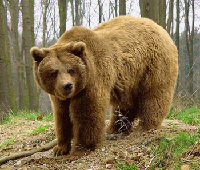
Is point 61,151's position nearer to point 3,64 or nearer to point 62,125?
point 62,125

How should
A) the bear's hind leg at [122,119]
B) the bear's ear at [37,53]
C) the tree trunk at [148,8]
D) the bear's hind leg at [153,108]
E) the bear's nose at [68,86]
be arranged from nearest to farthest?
the bear's nose at [68,86], the bear's ear at [37,53], the bear's hind leg at [153,108], the bear's hind leg at [122,119], the tree trunk at [148,8]

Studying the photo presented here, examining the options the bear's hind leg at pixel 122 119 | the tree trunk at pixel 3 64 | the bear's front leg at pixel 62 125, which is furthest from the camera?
the tree trunk at pixel 3 64

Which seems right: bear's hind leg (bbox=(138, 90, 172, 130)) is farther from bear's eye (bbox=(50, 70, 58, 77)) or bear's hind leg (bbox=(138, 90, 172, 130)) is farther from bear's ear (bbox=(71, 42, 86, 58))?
bear's eye (bbox=(50, 70, 58, 77))

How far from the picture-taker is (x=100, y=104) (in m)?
4.77

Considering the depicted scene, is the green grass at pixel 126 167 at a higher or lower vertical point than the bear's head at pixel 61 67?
lower

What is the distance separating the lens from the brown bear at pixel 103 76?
4.46m

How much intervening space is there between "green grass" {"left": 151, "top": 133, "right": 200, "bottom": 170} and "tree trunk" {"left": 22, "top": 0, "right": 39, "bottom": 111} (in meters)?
10.6

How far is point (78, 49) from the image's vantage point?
448cm

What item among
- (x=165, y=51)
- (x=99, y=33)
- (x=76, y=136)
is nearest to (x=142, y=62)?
(x=165, y=51)

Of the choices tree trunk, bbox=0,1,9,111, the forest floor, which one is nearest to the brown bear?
the forest floor

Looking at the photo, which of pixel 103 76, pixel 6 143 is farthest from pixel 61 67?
pixel 6 143

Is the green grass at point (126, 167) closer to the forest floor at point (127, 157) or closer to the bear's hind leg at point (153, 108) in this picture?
the forest floor at point (127, 157)

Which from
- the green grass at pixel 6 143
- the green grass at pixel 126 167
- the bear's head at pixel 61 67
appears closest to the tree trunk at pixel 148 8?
the bear's head at pixel 61 67

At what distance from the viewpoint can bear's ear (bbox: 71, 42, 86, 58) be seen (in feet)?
14.6
